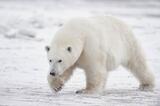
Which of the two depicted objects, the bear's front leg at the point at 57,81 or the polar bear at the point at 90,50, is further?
the bear's front leg at the point at 57,81

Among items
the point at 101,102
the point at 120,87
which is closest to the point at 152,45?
the point at 120,87

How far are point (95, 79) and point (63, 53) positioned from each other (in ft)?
2.17

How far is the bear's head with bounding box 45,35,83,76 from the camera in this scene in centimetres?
686

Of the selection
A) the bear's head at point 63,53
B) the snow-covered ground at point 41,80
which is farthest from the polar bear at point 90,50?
the snow-covered ground at point 41,80

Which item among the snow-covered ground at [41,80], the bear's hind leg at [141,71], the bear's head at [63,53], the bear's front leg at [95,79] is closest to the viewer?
the snow-covered ground at [41,80]

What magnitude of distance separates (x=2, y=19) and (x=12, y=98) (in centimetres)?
1287

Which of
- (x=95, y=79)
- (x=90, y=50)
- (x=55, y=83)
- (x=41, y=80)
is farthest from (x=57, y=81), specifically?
(x=41, y=80)

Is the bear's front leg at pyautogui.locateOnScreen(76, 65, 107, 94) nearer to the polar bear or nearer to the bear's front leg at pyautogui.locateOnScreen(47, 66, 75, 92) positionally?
the polar bear

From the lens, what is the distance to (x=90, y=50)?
23.7 feet

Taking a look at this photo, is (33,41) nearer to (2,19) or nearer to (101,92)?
(2,19)

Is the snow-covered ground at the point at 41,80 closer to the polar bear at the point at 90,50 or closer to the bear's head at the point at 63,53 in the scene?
the polar bear at the point at 90,50

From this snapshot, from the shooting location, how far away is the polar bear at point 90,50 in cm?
694

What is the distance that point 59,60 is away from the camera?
6879 millimetres

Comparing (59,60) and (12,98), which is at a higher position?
(59,60)
